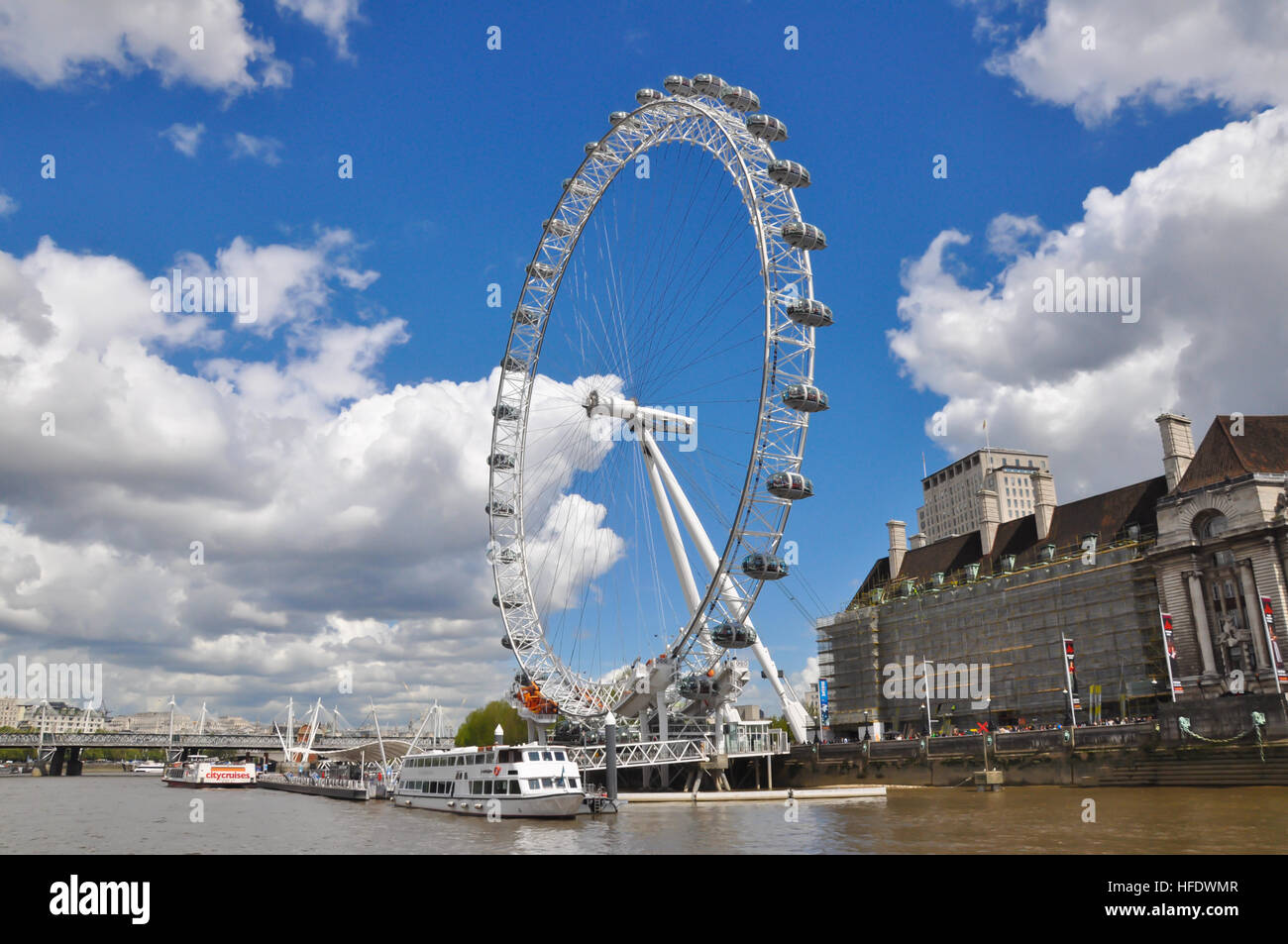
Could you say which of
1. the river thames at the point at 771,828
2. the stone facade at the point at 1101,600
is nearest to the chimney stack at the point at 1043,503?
the stone facade at the point at 1101,600

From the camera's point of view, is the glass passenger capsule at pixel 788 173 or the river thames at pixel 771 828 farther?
the glass passenger capsule at pixel 788 173

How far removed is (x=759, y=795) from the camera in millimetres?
56812

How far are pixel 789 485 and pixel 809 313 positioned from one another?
968cm

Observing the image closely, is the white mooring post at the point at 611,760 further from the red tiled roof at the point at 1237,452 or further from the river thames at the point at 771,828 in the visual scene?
the red tiled roof at the point at 1237,452

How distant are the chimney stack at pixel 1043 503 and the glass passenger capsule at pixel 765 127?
35.4 meters

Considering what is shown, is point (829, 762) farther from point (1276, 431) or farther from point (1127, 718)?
point (1276, 431)

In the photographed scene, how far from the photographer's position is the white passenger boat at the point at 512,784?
46531 mm

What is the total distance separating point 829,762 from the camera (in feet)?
218

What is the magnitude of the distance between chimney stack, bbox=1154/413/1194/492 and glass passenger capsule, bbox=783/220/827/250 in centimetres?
2706

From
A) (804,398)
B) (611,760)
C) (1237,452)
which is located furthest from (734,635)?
(1237,452)

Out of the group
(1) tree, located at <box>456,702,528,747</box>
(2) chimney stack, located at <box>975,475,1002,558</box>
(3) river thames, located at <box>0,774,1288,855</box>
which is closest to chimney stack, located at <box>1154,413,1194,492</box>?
(2) chimney stack, located at <box>975,475,1002,558</box>

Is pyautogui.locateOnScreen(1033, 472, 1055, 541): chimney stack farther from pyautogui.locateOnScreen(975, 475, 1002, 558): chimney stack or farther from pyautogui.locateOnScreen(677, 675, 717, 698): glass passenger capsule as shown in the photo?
pyautogui.locateOnScreen(677, 675, 717, 698): glass passenger capsule
